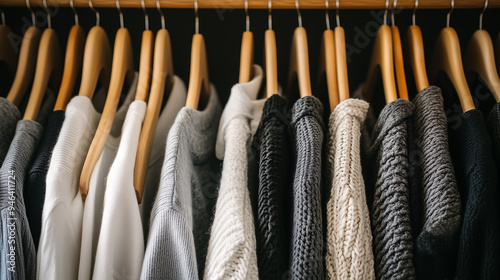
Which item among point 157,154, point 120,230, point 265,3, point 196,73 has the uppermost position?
point 265,3

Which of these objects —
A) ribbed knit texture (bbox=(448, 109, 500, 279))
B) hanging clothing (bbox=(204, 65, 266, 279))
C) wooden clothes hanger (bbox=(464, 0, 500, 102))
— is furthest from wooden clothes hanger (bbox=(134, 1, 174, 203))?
wooden clothes hanger (bbox=(464, 0, 500, 102))

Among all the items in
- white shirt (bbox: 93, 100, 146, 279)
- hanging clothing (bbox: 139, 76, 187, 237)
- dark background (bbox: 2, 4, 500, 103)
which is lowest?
white shirt (bbox: 93, 100, 146, 279)

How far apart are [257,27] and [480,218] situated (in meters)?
0.65

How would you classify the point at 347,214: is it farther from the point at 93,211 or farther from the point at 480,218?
the point at 93,211

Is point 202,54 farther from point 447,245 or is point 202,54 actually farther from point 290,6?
point 447,245

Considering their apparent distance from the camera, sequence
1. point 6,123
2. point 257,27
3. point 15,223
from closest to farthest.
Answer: point 15,223
point 6,123
point 257,27

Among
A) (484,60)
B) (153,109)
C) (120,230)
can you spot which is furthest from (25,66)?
(484,60)

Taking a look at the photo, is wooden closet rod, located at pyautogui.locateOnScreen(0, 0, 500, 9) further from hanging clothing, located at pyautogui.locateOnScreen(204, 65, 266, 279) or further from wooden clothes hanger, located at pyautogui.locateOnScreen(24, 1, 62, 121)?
hanging clothing, located at pyautogui.locateOnScreen(204, 65, 266, 279)

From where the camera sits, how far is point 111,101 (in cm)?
69

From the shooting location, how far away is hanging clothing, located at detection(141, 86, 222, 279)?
54cm

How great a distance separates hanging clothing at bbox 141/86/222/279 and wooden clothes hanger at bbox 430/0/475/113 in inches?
18.1

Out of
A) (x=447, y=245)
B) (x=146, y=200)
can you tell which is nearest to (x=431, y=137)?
(x=447, y=245)

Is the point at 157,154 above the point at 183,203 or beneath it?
above

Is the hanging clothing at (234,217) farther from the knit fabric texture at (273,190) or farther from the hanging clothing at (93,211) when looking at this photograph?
the hanging clothing at (93,211)
